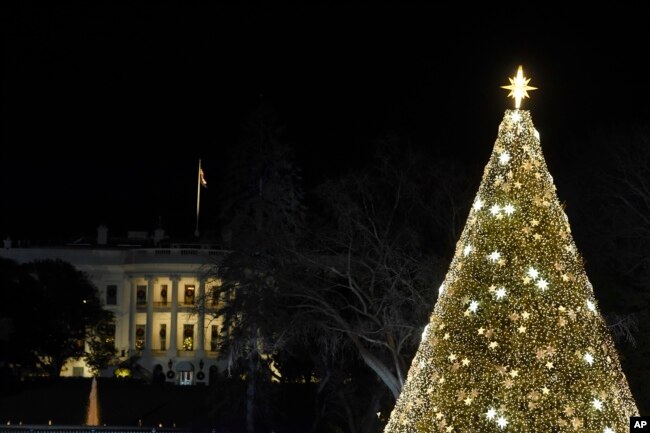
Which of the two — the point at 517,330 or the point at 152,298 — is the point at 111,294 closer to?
the point at 152,298

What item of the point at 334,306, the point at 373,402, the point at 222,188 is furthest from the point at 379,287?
the point at 222,188

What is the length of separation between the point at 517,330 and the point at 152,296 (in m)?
70.6

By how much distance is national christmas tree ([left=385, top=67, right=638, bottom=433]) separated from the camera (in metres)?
15.1

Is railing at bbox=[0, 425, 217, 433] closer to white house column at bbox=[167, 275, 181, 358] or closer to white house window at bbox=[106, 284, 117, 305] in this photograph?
white house column at bbox=[167, 275, 181, 358]

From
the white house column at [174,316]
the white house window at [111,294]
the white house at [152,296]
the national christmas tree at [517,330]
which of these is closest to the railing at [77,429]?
the national christmas tree at [517,330]

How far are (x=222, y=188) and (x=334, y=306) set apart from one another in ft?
57.2

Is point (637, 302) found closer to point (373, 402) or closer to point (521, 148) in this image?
point (373, 402)

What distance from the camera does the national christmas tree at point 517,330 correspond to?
15.1m

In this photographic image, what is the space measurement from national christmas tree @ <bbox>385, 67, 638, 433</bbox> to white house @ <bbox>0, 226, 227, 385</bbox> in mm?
64372

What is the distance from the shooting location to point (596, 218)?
3944 centimetres

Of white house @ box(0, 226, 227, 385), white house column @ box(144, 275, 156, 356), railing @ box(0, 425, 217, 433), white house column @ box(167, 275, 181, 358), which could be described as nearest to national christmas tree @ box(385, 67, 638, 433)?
railing @ box(0, 425, 217, 433)

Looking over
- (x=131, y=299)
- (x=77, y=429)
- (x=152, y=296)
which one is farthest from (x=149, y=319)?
(x=77, y=429)

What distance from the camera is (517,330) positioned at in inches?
601

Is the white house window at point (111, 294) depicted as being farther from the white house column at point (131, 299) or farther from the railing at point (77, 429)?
the railing at point (77, 429)
